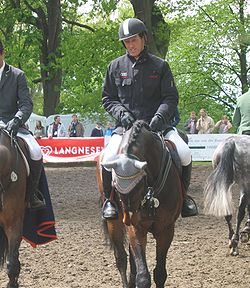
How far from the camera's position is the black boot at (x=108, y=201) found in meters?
6.77

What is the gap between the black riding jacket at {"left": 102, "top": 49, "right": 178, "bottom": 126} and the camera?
700 cm

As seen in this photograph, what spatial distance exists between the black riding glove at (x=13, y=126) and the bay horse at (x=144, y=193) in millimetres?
1343

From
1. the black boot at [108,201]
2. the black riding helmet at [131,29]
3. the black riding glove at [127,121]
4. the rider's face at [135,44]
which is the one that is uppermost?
the black riding helmet at [131,29]

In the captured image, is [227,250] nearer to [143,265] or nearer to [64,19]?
[143,265]

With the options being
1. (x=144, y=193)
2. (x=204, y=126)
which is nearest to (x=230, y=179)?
(x=144, y=193)

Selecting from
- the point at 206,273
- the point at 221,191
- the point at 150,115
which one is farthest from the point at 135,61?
the point at 221,191

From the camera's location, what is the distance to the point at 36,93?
59.9 metres

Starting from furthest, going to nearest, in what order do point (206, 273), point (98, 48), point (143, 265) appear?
point (98, 48)
point (206, 273)
point (143, 265)

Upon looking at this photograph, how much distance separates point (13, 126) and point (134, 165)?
1.97 m

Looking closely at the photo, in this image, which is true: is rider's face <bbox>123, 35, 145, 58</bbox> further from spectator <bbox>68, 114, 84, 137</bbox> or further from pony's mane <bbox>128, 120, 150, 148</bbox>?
spectator <bbox>68, 114, 84, 137</bbox>

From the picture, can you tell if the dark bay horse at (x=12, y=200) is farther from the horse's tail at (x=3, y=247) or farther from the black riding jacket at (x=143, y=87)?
the black riding jacket at (x=143, y=87)

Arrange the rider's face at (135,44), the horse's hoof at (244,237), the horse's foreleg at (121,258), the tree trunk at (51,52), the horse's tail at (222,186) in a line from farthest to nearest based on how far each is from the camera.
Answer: the tree trunk at (51,52) < the horse's hoof at (244,237) < the horse's tail at (222,186) < the horse's foreleg at (121,258) < the rider's face at (135,44)

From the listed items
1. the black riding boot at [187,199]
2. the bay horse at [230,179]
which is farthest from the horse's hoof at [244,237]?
the black riding boot at [187,199]

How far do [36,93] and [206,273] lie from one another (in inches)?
2085
